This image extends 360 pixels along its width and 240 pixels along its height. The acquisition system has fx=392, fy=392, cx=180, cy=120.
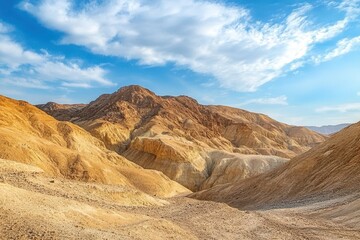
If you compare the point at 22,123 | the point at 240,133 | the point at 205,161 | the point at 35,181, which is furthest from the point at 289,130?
the point at 35,181

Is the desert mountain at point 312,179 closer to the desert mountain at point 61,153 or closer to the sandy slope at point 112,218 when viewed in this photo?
the sandy slope at point 112,218

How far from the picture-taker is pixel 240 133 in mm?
130125

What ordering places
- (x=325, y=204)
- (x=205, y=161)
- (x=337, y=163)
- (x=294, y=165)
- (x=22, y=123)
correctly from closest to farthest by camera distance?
(x=325, y=204) → (x=337, y=163) → (x=294, y=165) → (x=22, y=123) → (x=205, y=161)

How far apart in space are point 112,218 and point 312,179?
2858cm

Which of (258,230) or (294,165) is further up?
(294,165)

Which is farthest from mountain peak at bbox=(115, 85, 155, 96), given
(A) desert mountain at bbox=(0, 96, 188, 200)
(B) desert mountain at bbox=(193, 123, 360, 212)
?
(B) desert mountain at bbox=(193, 123, 360, 212)

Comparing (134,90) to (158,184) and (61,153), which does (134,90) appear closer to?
(158,184)

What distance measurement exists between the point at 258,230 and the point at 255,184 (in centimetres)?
2551

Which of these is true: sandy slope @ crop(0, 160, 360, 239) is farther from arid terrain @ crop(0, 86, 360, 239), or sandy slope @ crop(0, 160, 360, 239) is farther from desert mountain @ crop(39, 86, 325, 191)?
desert mountain @ crop(39, 86, 325, 191)

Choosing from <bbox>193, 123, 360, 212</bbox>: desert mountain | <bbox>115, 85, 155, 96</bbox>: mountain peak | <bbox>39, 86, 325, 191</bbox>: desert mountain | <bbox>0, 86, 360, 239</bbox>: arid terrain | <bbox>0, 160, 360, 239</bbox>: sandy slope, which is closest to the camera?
<bbox>0, 160, 360, 239</bbox>: sandy slope

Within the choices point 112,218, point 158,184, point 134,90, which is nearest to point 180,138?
point 134,90

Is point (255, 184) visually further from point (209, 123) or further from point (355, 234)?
point (209, 123)

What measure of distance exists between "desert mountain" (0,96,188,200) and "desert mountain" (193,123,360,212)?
12.5 metres

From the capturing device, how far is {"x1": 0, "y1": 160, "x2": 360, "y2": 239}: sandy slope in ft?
37.7
